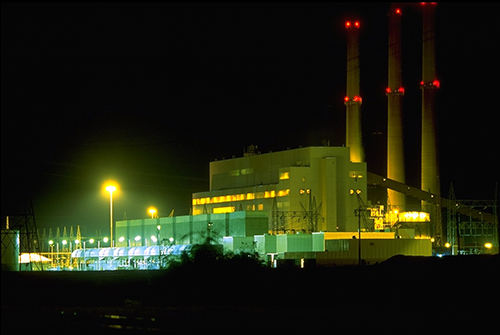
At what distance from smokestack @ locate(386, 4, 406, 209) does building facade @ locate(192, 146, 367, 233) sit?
5609 mm

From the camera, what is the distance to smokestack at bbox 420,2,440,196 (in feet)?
286

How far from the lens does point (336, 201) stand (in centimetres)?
8350

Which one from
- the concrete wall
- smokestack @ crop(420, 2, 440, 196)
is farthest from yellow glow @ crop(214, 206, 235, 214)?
smokestack @ crop(420, 2, 440, 196)

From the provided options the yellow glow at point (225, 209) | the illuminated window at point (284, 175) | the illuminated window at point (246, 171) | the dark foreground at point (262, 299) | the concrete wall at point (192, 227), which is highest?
the illuminated window at point (246, 171)

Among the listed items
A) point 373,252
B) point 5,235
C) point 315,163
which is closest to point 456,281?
point 5,235

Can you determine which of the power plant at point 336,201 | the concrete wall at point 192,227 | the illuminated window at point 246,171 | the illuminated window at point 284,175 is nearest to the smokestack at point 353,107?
the power plant at point 336,201

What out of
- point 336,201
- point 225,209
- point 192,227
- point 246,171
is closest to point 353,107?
point 336,201

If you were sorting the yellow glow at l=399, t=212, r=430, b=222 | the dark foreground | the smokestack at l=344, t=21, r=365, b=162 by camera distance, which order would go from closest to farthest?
the dark foreground → the yellow glow at l=399, t=212, r=430, b=222 → the smokestack at l=344, t=21, r=365, b=162

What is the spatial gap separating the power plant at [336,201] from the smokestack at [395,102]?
11cm

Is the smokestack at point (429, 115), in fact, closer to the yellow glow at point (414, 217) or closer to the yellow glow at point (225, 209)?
the yellow glow at point (414, 217)

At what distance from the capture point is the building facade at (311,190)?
81875 millimetres

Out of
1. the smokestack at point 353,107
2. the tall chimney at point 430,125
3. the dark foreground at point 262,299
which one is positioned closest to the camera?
the dark foreground at point 262,299

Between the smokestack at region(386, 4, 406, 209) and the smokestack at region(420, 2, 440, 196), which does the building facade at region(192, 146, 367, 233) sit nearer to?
the smokestack at region(386, 4, 406, 209)

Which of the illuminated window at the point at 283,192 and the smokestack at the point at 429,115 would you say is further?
the smokestack at the point at 429,115
